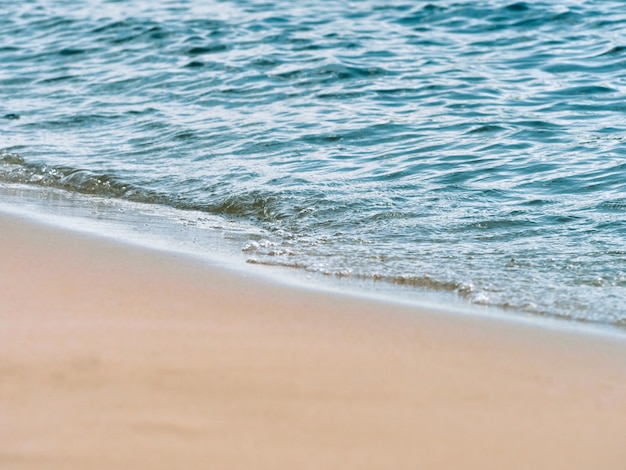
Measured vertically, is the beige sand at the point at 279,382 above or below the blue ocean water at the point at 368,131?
below

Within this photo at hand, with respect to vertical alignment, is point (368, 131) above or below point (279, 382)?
above

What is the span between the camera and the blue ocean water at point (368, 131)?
450 centimetres

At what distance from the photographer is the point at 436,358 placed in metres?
3.07

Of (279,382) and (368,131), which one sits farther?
(368,131)

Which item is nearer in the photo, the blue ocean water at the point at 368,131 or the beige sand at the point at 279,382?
the beige sand at the point at 279,382

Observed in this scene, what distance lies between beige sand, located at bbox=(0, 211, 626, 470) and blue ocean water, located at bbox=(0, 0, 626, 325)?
2.08 ft

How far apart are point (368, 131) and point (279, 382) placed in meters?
4.33

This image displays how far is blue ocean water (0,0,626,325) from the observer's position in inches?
177

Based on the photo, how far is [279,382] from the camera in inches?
111

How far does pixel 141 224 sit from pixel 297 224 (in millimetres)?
836

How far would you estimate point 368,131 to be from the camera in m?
6.96

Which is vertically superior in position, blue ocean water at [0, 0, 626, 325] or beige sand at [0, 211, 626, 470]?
blue ocean water at [0, 0, 626, 325]

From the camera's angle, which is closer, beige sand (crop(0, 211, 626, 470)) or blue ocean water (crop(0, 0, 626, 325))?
beige sand (crop(0, 211, 626, 470))

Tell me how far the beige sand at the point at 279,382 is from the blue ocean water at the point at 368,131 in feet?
2.08
